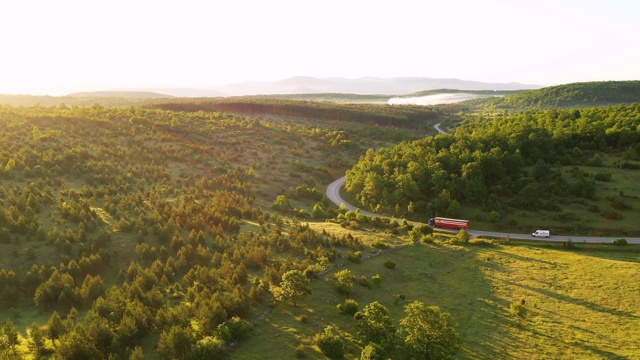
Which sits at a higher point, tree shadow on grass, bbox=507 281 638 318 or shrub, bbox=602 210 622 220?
shrub, bbox=602 210 622 220

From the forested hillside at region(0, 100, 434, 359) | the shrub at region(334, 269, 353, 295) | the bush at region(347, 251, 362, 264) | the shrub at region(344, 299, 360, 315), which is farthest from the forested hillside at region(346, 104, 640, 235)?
the shrub at region(344, 299, 360, 315)

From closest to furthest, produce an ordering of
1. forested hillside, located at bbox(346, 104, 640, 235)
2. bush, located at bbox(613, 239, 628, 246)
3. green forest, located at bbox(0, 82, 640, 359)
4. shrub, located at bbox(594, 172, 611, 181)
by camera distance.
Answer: green forest, located at bbox(0, 82, 640, 359) < bush, located at bbox(613, 239, 628, 246) < forested hillside, located at bbox(346, 104, 640, 235) < shrub, located at bbox(594, 172, 611, 181)

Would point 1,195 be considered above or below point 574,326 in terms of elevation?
above

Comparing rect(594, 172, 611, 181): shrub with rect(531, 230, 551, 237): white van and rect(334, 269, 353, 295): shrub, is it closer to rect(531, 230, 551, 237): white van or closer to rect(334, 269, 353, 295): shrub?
rect(531, 230, 551, 237): white van

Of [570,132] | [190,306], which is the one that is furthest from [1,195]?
[570,132]

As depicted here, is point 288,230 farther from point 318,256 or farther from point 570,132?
point 570,132
